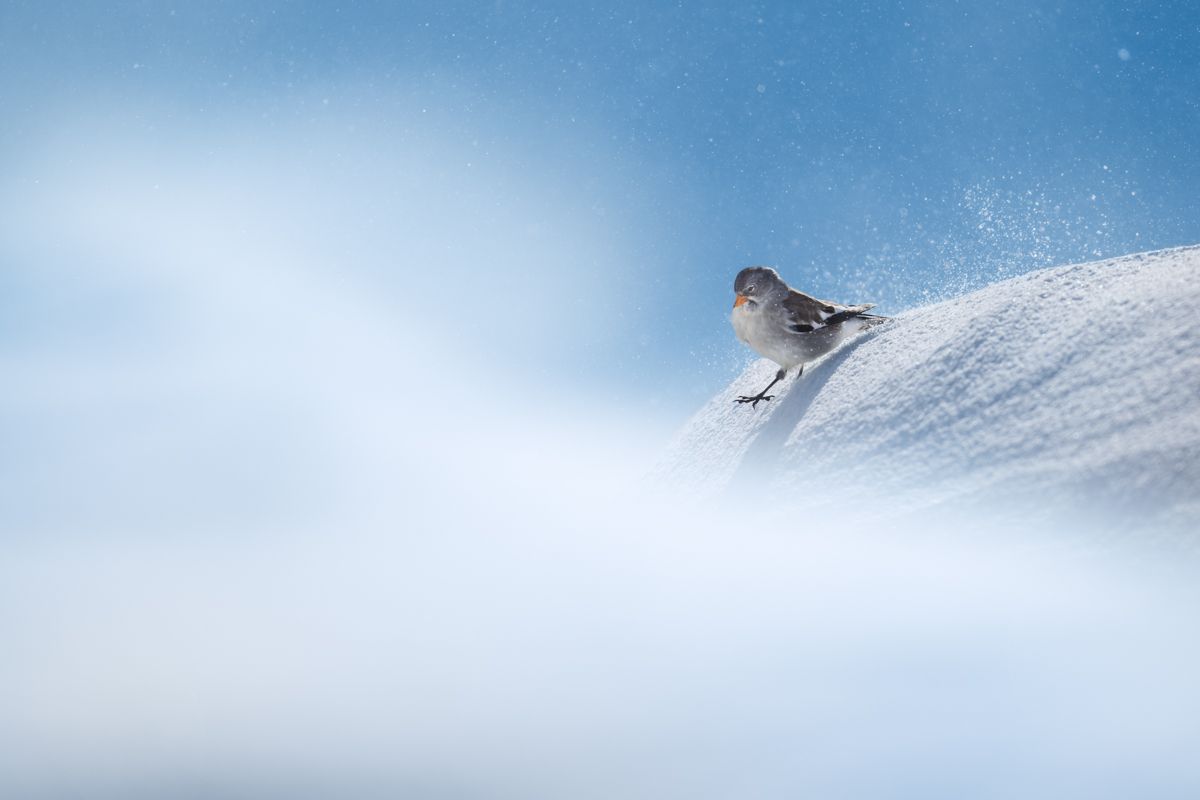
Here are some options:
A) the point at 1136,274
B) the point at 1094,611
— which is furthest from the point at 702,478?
the point at 1094,611

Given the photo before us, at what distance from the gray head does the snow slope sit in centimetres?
82

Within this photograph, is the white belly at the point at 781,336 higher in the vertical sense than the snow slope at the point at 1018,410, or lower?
higher

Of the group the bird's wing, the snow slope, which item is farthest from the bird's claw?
the bird's wing

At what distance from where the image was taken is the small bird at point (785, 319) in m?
8.23

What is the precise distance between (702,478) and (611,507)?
1092mm

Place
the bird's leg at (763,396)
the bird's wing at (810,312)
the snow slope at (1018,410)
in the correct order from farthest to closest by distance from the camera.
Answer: the bird's leg at (763,396)
the bird's wing at (810,312)
the snow slope at (1018,410)

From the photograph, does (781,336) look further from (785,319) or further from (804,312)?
(804,312)

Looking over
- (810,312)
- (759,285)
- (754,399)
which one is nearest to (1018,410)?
(810,312)

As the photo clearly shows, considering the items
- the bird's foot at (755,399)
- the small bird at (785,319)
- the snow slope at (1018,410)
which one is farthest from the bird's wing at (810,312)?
the bird's foot at (755,399)

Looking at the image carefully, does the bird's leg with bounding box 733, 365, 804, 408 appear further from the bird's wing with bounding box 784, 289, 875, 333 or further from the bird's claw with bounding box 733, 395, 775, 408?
the bird's wing with bounding box 784, 289, 875, 333

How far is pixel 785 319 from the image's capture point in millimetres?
8211

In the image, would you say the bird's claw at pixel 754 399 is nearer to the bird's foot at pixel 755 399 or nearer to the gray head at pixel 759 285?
the bird's foot at pixel 755 399

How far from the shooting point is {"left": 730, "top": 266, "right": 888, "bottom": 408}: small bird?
8234 millimetres

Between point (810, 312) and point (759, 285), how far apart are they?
0.49 m
